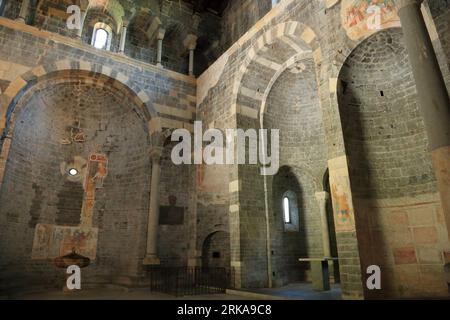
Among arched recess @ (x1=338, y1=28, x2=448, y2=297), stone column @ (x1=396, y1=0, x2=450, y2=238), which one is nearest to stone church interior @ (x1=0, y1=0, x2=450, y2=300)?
arched recess @ (x1=338, y1=28, x2=448, y2=297)

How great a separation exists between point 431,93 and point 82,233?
1032 centimetres

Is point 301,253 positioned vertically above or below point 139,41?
below

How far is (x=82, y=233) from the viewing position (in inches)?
406

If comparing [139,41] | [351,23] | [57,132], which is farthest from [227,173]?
[139,41]

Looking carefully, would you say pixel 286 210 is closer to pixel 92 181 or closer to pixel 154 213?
pixel 154 213

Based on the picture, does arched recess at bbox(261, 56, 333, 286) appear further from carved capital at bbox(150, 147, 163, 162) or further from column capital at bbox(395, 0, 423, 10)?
column capital at bbox(395, 0, 423, 10)

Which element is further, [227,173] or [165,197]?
[165,197]

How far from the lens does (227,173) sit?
393 inches

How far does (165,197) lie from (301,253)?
518 centimetres

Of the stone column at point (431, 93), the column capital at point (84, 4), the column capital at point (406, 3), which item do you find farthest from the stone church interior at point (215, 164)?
the stone column at point (431, 93)

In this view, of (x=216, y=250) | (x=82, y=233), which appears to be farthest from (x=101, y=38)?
(x=216, y=250)
